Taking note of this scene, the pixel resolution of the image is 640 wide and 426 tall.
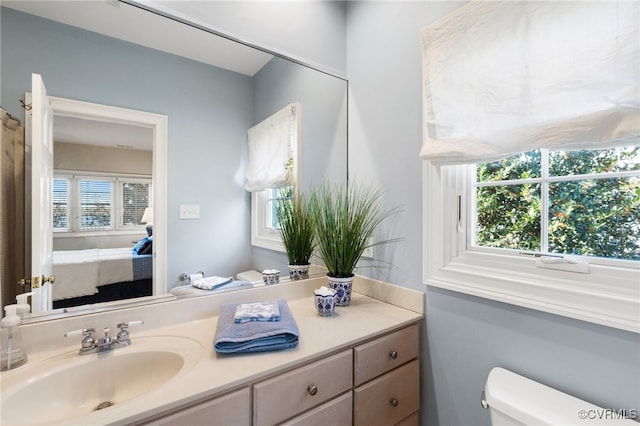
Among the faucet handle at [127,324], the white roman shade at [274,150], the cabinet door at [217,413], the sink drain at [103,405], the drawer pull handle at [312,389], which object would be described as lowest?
the sink drain at [103,405]

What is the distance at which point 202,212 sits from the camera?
4.10ft

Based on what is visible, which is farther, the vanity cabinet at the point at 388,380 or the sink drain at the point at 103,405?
the vanity cabinet at the point at 388,380

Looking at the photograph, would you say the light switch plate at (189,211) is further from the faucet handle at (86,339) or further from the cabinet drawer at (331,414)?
the cabinet drawer at (331,414)

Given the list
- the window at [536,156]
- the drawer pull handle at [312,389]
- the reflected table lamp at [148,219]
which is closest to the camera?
the window at [536,156]

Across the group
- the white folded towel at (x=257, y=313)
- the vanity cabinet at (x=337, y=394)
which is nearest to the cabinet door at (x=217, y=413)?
the vanity cabinet at (x=337, y=394)

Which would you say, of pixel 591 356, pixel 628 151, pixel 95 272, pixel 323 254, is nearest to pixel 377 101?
pixel 323 254

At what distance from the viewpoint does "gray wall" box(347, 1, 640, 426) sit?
32.5 inches

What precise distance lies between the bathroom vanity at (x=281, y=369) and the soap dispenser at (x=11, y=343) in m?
0.03

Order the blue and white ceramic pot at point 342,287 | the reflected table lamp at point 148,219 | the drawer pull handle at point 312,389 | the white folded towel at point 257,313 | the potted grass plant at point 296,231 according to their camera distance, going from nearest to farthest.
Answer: the drawer pull handle at point 312,389 < the white folded towel at point 257,313 < the reflected table lamp at point 148,219 < the blue and white ceramic pot at point 342,287 < the potted grass plant at point 296,231

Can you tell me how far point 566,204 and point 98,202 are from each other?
1.59 m

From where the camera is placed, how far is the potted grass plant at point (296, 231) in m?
1.45

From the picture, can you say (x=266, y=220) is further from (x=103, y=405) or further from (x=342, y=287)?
(x=103, y=405)

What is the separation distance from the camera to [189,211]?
47.8 inches

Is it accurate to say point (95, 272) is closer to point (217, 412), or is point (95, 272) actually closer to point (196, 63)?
point (217, 412)
